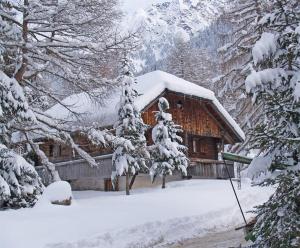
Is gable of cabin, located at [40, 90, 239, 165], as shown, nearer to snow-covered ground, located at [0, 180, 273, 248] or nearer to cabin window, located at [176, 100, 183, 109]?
cabin window, located at [176, 100, 183, 109]

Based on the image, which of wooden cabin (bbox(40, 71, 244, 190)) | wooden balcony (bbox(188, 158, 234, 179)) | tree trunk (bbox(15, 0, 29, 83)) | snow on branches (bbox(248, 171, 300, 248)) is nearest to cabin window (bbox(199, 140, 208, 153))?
wooden cabin (bbox(40, 71, 244, 190))

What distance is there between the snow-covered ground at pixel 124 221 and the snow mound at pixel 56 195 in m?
0.27

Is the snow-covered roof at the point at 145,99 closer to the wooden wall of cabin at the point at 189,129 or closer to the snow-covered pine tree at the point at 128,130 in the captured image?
the snow-covered pine tree at the point at 128,130

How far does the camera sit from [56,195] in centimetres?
1565

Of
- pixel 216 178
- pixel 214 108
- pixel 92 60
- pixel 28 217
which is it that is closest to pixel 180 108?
pixel 214 108

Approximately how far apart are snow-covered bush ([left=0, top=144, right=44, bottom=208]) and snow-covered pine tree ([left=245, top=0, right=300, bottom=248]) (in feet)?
28.0

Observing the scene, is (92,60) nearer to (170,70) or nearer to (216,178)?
(216,178)

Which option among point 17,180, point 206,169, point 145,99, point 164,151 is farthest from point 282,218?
point 206,169

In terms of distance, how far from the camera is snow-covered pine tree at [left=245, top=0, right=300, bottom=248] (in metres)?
7.29

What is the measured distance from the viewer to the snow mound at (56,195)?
1540cm

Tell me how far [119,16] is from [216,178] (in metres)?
14.3

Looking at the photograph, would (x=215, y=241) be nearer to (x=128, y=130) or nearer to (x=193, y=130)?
(x=128, y=130)

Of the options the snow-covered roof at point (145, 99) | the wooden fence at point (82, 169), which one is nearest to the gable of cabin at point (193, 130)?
the snow-covered roof at point (145, 99)

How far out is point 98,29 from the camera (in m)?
18.3
